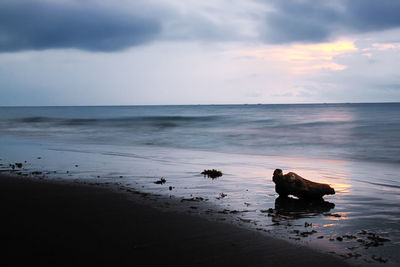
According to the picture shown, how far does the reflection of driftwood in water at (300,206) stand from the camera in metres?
7.12

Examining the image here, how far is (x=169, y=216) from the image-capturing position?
21.3 feet

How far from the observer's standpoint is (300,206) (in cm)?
763

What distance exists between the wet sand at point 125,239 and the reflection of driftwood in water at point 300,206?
175 cm

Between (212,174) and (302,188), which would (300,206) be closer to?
Result: (302,188)

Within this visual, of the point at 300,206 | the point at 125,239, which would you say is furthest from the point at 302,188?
the point at 125,239

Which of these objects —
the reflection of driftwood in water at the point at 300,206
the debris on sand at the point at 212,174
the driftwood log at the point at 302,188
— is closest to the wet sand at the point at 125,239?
the reflection of driftwood in water at the point at 300,206

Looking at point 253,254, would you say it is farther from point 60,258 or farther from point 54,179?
point 54,179

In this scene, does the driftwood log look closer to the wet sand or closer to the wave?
the wet sand

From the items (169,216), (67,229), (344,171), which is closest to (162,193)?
(169,216)

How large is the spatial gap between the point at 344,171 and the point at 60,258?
37.8 feet

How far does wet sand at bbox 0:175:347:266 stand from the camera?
181 inches

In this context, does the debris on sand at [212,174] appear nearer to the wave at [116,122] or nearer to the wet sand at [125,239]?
the wet sand at [125,239]

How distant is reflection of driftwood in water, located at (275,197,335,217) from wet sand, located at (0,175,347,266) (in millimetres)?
1752

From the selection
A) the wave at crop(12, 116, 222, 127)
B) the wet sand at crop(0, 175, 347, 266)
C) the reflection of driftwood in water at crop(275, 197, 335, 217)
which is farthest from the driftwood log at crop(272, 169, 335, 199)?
the wave at crop(12, 116, 222, 127)
